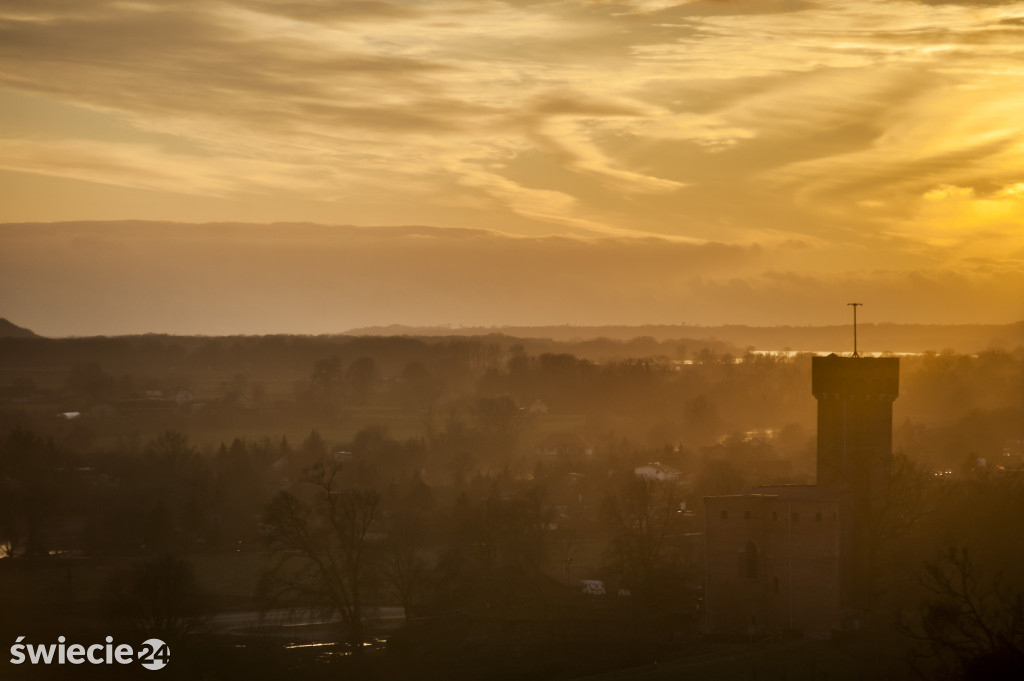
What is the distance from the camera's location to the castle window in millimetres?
44500

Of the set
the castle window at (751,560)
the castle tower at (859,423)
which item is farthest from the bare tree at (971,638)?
the castle window at (751,560)

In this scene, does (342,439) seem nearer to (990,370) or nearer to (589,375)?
(589,375)

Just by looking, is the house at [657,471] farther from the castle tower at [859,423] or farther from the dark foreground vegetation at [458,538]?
the castle tower at [859,423]

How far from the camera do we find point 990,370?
6053 inches

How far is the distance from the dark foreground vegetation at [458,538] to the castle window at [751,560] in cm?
271

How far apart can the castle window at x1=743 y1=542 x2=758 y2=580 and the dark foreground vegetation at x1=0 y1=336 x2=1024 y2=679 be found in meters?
2.71

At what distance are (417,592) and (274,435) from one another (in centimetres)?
6371

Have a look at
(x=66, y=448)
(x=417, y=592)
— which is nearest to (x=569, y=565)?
(x=417, y=592)

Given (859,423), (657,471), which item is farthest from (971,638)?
(657,471)

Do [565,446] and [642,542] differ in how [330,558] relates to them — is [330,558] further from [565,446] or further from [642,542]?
[565,446]

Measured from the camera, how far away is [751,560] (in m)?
A: 44.6

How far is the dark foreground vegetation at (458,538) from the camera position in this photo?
4381 centimetres

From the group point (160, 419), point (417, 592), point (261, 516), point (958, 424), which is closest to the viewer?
point (417, 592)

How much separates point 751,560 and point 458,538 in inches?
884
